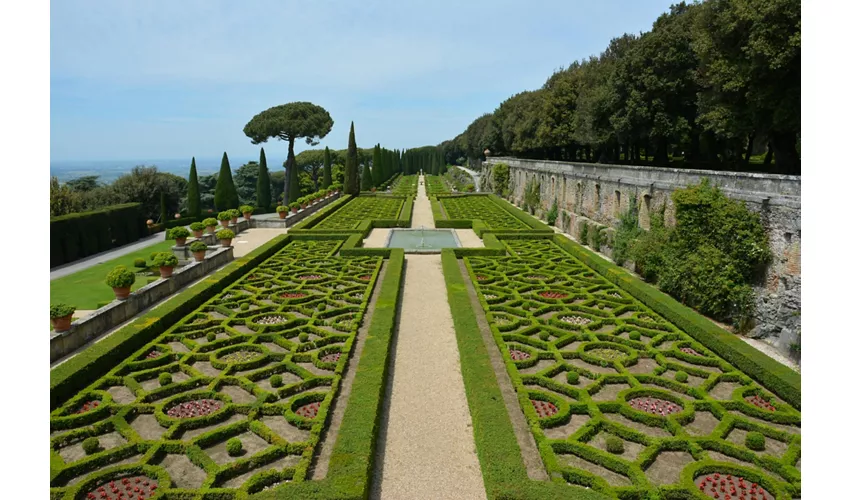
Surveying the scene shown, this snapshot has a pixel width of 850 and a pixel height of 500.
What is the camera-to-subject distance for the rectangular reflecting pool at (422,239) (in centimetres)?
2450

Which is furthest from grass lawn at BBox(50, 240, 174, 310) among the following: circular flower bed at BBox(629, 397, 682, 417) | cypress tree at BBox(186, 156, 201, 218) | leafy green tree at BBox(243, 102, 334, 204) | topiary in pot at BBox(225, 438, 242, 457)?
leafy green tree at BBox(243, 102, 334, 204)

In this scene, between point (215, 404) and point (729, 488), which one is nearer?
point (729, 488)

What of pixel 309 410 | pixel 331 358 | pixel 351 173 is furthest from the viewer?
pixel 351 173

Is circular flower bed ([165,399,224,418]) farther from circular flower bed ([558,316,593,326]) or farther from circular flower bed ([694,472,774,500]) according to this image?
circular flower bed ([558,316,593,326])

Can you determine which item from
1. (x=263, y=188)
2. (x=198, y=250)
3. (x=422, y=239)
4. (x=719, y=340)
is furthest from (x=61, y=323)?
(x=263, y=188)

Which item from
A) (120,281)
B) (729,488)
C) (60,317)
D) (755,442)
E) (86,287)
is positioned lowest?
(729,488)

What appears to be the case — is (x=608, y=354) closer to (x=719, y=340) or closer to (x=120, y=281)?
(x=719, y=340)

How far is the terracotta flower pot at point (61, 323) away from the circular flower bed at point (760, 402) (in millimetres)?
13591

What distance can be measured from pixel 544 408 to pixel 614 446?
1469mm

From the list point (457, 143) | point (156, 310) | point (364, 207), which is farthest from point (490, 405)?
point (457, 143)

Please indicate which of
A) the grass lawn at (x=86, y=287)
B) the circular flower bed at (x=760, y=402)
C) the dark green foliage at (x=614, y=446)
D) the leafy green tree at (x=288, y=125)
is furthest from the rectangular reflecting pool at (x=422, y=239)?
the leafy green tree at (x=288, y=125)

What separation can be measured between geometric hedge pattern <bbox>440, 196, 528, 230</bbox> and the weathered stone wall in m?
2.75

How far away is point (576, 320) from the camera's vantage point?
13578mm
